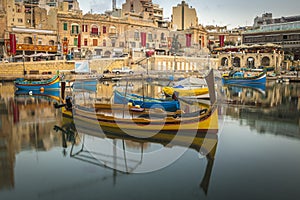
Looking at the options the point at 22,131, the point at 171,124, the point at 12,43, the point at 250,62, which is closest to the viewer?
the point at 171,124

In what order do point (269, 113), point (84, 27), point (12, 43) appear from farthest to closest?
point (84, 27)
point (12, 43)
point (269, 113)

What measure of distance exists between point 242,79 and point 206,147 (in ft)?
91.0

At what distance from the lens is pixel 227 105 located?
2108cm

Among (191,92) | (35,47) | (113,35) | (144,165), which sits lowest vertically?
(144,165)

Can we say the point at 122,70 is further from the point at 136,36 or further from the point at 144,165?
the point at 144,165

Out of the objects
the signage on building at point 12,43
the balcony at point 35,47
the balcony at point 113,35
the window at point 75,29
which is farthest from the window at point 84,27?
the signage on building at point 12,43

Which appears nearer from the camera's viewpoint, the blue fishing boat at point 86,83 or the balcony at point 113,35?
the blue fishing boat at point 86,83

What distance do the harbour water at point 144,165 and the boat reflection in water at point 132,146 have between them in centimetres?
3

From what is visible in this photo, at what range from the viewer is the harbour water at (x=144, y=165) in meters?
7.70

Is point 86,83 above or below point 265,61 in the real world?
below

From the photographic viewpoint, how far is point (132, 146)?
11.2 metres

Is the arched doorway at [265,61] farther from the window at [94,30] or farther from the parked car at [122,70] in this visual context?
the window at [94,30]

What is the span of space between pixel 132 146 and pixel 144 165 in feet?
6.02

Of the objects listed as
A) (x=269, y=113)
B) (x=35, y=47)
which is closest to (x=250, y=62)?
(x=35, y=47)
